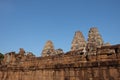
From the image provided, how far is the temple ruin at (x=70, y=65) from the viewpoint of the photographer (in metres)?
7.56

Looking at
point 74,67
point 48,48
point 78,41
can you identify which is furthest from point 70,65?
point 48,48

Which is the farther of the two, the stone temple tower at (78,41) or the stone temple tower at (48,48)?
the stone temple tower at (48,48)

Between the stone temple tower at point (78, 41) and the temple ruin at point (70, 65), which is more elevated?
the stone temple tower at point (78, 41)

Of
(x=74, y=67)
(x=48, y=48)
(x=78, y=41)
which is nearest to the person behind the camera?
(x=74, y=67)

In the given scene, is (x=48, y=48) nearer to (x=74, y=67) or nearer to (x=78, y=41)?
(x=78, y=41)

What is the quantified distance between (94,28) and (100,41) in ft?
15.0

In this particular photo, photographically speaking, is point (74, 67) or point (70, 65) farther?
point (70, 65)

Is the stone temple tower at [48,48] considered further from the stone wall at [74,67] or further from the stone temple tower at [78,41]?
the stone wall at [74,67]

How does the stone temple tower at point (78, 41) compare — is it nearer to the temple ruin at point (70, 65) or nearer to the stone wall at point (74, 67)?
the temple ruin at point (70, 65)

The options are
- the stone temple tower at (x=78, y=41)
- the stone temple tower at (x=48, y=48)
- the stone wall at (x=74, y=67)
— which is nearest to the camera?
the stone wall at (x=74, y=67)

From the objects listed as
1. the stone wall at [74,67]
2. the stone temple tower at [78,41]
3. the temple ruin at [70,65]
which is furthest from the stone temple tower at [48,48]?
the stone wall at [74,67]

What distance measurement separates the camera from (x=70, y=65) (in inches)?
355

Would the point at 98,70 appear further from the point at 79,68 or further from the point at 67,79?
the point at 67,79

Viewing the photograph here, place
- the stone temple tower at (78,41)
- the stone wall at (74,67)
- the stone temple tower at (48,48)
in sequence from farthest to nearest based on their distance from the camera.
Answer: the stone temple tower at (48,48) → the stone temple tower at (78,41) → the stone wall at (74,67)
